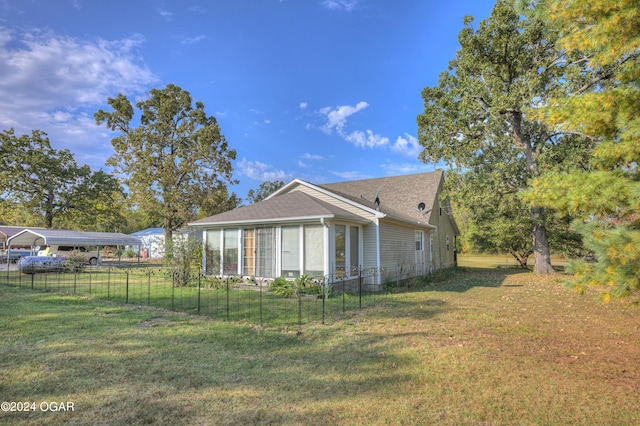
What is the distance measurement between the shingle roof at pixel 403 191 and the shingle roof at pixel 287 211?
17.1 ft

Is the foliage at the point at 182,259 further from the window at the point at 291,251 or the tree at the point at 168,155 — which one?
the tree at the point at 168,155

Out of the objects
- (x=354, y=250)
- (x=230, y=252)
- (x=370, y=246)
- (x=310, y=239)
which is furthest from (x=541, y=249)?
(x=230, y=252)

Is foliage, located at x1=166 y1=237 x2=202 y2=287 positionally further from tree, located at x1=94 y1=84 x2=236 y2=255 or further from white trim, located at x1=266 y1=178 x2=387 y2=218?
tree, located at x1=94 y1=84 x2=236 y2=255

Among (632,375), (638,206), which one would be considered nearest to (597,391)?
(632,375)

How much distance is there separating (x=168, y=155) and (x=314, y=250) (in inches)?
745

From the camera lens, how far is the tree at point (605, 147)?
4016 millimetres

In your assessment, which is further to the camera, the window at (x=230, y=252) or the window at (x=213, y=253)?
the window at (x=213, y=253)

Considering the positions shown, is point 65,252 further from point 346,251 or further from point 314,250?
point 346,251

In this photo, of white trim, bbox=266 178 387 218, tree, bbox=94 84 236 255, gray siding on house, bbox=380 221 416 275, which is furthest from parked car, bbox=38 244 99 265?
gray siding on house, bbox=380 221 416 275

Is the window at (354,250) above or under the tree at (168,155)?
under

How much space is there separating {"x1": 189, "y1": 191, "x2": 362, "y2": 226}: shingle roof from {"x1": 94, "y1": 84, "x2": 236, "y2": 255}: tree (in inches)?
504

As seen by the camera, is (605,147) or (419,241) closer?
(605,147)

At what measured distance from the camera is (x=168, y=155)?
82.3 feet

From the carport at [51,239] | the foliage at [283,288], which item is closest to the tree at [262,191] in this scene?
the carport at [51,239]
